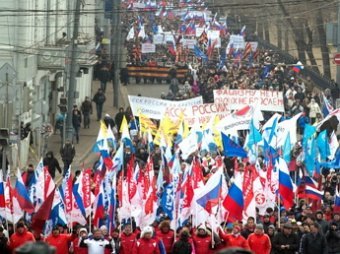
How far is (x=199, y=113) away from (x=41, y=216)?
12.2 m

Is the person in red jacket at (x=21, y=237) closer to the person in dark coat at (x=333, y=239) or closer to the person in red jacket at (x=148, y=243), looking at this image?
the person in red jacket at (x=148, y=243)

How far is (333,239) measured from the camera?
23.3 metres

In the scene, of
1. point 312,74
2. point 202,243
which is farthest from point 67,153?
point 312,74

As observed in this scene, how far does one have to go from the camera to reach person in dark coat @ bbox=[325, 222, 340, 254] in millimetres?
23250

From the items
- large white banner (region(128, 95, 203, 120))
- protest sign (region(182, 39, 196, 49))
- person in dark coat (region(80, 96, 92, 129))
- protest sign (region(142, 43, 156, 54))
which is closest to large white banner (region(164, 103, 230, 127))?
large white banner (region(128, 95, 203, 120))

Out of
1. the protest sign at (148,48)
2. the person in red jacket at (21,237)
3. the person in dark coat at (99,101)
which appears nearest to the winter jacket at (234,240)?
the person in red jacket at (21,237)

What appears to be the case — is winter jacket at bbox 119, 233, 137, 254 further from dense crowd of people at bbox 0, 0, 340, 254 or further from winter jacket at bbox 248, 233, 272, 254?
winter jacket at bbox 248, 233, 272, 254

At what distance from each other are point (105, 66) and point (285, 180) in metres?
32.4

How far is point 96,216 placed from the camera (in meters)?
24.9

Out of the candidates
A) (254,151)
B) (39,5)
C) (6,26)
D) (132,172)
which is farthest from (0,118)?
(132,172)

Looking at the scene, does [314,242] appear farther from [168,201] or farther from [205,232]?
[168,201]

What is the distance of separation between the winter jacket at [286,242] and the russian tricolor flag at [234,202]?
1513 millimetres

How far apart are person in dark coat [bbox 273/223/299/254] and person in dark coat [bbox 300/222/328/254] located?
0.40 metres

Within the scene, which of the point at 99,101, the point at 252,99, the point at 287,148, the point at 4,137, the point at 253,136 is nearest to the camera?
the point at 287,148
